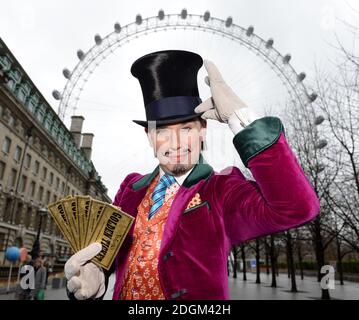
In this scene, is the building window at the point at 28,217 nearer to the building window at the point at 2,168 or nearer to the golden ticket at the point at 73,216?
the building window at the point at 2,168

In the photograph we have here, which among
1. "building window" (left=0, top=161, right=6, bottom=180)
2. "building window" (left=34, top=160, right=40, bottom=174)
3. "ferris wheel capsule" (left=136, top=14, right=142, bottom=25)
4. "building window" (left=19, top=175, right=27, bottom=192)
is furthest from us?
"building window" (left=34, top=160, right=40, bottom=174)

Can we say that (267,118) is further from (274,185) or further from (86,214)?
(86,214)

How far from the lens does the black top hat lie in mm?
1984

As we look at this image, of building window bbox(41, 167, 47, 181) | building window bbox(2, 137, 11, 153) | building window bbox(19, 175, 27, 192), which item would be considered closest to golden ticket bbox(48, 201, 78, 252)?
building window bbox(2, 137, 11, 153)

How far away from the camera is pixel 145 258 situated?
1805mm

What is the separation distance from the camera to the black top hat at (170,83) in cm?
198

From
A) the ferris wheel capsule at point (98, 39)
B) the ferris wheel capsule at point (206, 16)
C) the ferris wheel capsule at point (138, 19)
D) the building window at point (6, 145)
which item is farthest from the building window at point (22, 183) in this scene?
the ferris wheel capsule at point (206, 16)

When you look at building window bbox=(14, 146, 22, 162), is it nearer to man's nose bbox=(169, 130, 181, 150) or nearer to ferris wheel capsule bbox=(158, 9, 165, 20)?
ferris wheel capsule bbox=(158, 9, 165, 20)

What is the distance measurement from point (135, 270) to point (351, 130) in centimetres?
902

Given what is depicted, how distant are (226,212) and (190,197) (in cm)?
23

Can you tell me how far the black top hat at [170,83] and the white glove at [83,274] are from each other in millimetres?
862

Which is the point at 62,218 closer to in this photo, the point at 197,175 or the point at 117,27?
the point at 197,175

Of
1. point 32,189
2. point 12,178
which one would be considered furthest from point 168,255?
point 32,189

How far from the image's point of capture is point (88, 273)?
1.72m
